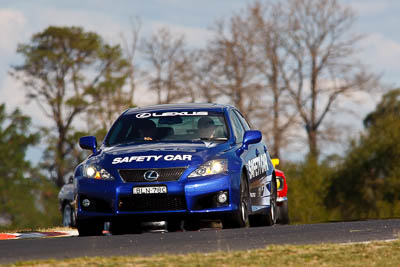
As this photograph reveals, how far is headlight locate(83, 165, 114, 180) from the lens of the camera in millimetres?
11836

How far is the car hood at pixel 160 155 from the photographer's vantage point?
11781mm

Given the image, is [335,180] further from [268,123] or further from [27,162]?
[27,162]

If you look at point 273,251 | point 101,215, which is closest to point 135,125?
point 101,215

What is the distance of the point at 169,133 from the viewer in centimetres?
1299

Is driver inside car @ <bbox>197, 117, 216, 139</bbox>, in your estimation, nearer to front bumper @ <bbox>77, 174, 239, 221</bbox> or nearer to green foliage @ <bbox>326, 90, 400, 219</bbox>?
front bumper @ <bbox>77, 174, 239, 221</bbox>

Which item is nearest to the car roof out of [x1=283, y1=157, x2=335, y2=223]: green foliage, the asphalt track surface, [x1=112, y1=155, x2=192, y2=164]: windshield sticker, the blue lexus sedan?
the blue lexus sedan

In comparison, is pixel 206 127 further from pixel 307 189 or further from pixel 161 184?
pixel 307 189

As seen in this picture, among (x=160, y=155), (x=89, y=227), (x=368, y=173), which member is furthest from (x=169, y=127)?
(x=368, y=173)

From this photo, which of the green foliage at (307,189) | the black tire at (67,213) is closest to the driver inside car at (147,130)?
the black tire at (67,213)

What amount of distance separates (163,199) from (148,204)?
0.62 ft

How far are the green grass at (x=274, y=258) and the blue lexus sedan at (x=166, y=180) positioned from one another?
8.46 ft

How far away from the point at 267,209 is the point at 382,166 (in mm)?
42325

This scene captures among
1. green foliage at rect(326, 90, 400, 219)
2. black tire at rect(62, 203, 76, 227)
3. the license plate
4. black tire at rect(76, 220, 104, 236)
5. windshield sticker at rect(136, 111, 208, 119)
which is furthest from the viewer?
green foliage at rect(326, 90, 400, 219)

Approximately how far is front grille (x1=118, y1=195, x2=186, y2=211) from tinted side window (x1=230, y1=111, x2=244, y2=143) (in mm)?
1743
